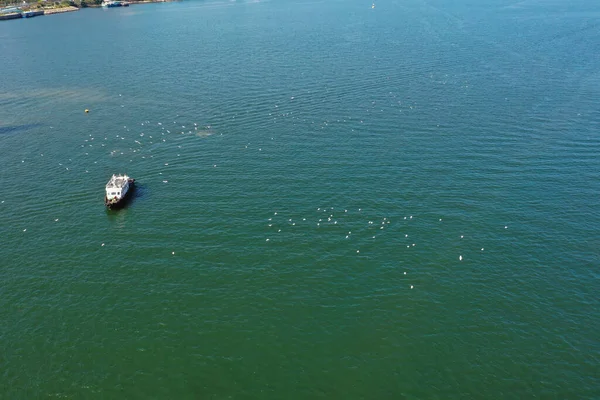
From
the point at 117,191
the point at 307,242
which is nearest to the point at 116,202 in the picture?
the point at 117,191

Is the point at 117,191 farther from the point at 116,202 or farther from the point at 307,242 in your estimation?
the point at 307,242

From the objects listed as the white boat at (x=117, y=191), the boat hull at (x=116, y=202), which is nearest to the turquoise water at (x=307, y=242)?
the boat hull at (x=116, y=202)

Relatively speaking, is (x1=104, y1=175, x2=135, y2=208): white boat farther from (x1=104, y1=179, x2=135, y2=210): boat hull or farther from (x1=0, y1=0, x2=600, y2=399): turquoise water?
(x1=0, y1=0, x2=600, y2=399): turquoise water

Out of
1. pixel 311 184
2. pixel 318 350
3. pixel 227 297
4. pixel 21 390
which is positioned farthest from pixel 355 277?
pixel 21 390

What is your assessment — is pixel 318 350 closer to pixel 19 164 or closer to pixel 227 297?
pixel 227 297

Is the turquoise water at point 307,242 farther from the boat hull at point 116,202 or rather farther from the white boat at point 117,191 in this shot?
the white boat at point 117,191

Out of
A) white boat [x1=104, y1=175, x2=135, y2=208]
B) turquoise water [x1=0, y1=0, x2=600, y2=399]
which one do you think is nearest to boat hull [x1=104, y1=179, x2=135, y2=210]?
white boat [x1=104, y1=175, x2=135, y2=208]
